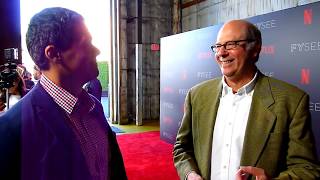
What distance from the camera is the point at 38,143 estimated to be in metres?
0.87

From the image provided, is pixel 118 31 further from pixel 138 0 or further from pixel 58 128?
pixel 58 128

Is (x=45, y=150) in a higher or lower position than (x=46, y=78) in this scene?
lower

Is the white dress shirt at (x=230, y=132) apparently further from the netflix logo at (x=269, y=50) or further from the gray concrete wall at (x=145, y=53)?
the gray concrete wall at (x=145, y=53)

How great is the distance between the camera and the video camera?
2211 mm

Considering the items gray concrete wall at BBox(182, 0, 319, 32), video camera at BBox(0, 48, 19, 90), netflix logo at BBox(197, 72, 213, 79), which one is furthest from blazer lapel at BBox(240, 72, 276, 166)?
gray concrete wall at BBox(182, 0, 319, 32)

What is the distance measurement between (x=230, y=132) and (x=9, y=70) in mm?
1970

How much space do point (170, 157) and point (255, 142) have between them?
3443 mm

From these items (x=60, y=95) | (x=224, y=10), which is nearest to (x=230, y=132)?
(x=60, y=95)

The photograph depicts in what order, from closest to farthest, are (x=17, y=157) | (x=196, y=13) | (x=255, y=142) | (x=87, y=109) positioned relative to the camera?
(x=17, y=157) < (x=87, y=109) < (x=255, y=142) < (x=196, y=13)

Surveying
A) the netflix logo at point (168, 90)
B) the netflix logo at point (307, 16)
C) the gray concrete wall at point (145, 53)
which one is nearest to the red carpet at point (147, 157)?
the netflix logo at point (168, 90)

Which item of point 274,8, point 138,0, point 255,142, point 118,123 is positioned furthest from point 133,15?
point 255,142

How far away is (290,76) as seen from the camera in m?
3.29

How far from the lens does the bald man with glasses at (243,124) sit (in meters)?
1.25

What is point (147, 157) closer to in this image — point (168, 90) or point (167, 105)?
point (167, 105)
